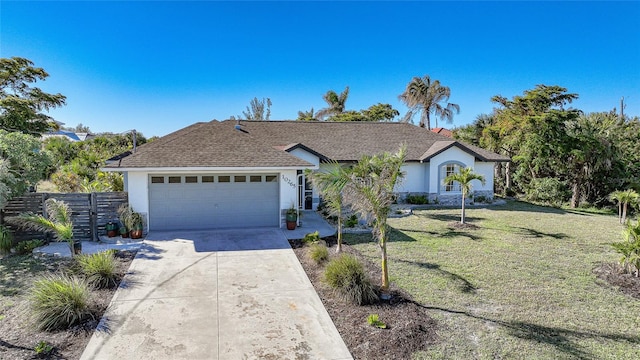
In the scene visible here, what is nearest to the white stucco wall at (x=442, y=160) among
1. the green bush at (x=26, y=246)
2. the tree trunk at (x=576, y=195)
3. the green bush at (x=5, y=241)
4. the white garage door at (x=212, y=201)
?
the tree trunk at (x=576, y=195)

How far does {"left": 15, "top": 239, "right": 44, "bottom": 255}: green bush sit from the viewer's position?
9688mm

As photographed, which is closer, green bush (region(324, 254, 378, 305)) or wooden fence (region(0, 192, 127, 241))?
green bush (region(324, 254, 378, 305))

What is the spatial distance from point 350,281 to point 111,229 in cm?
882

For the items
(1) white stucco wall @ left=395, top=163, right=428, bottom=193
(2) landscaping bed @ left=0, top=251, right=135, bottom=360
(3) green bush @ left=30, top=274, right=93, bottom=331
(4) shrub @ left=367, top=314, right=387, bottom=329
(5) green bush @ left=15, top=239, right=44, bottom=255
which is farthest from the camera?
(1) white stucco wall @ left=395, top=163, right=428, bottom=193

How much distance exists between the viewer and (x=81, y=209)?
11.0m

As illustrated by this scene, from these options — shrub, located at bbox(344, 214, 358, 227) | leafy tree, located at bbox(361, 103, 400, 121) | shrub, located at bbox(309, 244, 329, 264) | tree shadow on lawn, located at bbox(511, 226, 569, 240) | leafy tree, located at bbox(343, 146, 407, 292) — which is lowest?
tree shadow on lawn, located at bbox(511, 226, 569, 240)

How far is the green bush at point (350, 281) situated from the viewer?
6.79 metres

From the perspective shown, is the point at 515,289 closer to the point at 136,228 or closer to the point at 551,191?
the point at 136,228

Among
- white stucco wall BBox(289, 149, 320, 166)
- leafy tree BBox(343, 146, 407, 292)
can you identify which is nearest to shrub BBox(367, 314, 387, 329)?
leafy tree BBox(343, 146, 407, 292)

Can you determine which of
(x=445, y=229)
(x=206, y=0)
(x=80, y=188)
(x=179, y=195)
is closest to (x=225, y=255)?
(x=179, y=195)

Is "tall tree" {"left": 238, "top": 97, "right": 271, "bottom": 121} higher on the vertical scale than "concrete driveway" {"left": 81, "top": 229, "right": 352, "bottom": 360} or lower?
higher

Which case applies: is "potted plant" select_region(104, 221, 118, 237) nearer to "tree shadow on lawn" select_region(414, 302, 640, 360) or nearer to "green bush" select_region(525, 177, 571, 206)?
"tree shadow on lawn" select_region(414, 302, 640, 360)

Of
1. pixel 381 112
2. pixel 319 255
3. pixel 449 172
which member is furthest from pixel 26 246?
pixel 381 112

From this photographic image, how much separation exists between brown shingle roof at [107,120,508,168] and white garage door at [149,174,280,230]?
31.0 inches
